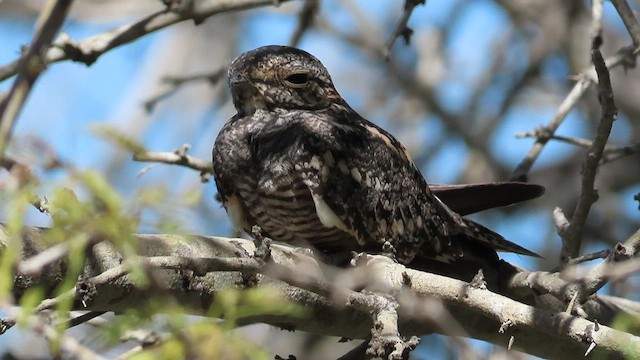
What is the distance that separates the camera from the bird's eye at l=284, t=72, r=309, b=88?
395 centimetres

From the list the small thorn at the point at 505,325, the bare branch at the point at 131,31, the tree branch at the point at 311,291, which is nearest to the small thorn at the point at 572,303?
the tree branch at the point at 311,291

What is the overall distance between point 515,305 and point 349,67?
19.7 ft

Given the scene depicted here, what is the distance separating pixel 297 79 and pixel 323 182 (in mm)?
613

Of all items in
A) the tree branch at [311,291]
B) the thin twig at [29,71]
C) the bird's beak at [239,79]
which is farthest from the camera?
the bird's beak at [239,79]

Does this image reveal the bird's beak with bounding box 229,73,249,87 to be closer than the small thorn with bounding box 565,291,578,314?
No

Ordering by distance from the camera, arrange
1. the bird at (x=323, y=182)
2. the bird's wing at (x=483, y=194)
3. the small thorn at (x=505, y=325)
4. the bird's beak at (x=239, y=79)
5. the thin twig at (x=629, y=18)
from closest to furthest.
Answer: the small thorn at (x=505, y=325), the thin twig at (x=629, y=18), the bird at (x=323, y=182), the bird's wing at (x=483, y=194), the bird's beak at (x=239, y=79)

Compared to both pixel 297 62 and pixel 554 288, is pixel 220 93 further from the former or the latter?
pixel 554 288

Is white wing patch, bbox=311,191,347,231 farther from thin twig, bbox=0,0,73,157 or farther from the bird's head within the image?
thin twig, bbox=0,0,73,157

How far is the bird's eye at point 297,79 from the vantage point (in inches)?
155

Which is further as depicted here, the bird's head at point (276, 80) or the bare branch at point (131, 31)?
the bird's head at point (276, 80)

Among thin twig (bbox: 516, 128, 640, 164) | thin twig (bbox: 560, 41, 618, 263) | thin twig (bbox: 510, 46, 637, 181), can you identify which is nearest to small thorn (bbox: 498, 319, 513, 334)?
thin twig (bbox: 560, 41, 618, 263)

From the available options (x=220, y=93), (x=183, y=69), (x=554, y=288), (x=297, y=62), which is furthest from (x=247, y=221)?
(x=183, y=69)

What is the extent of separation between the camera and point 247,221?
3.88m

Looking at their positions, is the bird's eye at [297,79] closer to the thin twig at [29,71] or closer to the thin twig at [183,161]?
the thin twig at [183,161]
